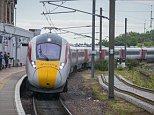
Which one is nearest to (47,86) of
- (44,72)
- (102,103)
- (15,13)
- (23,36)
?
(44,72)

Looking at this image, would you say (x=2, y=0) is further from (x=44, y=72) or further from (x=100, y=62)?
(x=44, y=72)

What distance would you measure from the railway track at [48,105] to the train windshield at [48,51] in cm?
207

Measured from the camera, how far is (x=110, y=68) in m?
→ 22.6

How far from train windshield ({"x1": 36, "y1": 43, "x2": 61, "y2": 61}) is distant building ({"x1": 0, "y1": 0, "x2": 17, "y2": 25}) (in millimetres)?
35392

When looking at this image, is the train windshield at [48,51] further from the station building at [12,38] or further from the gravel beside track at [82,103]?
the station building at [12,38]

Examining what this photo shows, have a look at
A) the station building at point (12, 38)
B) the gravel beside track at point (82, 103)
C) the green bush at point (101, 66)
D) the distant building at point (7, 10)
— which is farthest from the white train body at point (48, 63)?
the distant building at point (7, 10)

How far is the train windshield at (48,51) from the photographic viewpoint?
21547 mm

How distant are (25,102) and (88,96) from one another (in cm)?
457

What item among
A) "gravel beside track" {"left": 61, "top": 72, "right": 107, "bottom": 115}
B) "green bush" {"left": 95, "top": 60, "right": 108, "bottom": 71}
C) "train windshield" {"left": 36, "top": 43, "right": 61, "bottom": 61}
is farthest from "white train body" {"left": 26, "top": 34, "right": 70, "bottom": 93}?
"green bush" {"left": 95, "top": 60, "right": 108, "bottom": 71}

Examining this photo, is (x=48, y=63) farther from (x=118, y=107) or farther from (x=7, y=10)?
(x=7, y=10)

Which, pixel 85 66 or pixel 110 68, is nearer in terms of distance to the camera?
pixel 110 68

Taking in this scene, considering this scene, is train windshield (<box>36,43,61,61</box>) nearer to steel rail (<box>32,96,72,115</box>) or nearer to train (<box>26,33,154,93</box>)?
train (<box>26,33,154,93</box>)

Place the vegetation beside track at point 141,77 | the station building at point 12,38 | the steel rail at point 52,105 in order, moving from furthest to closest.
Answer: the station building at point 12,38 < the vegetation beside track at point 141,77 < the steel rail at point 52,105

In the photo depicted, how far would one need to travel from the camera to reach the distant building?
57.8 meters
